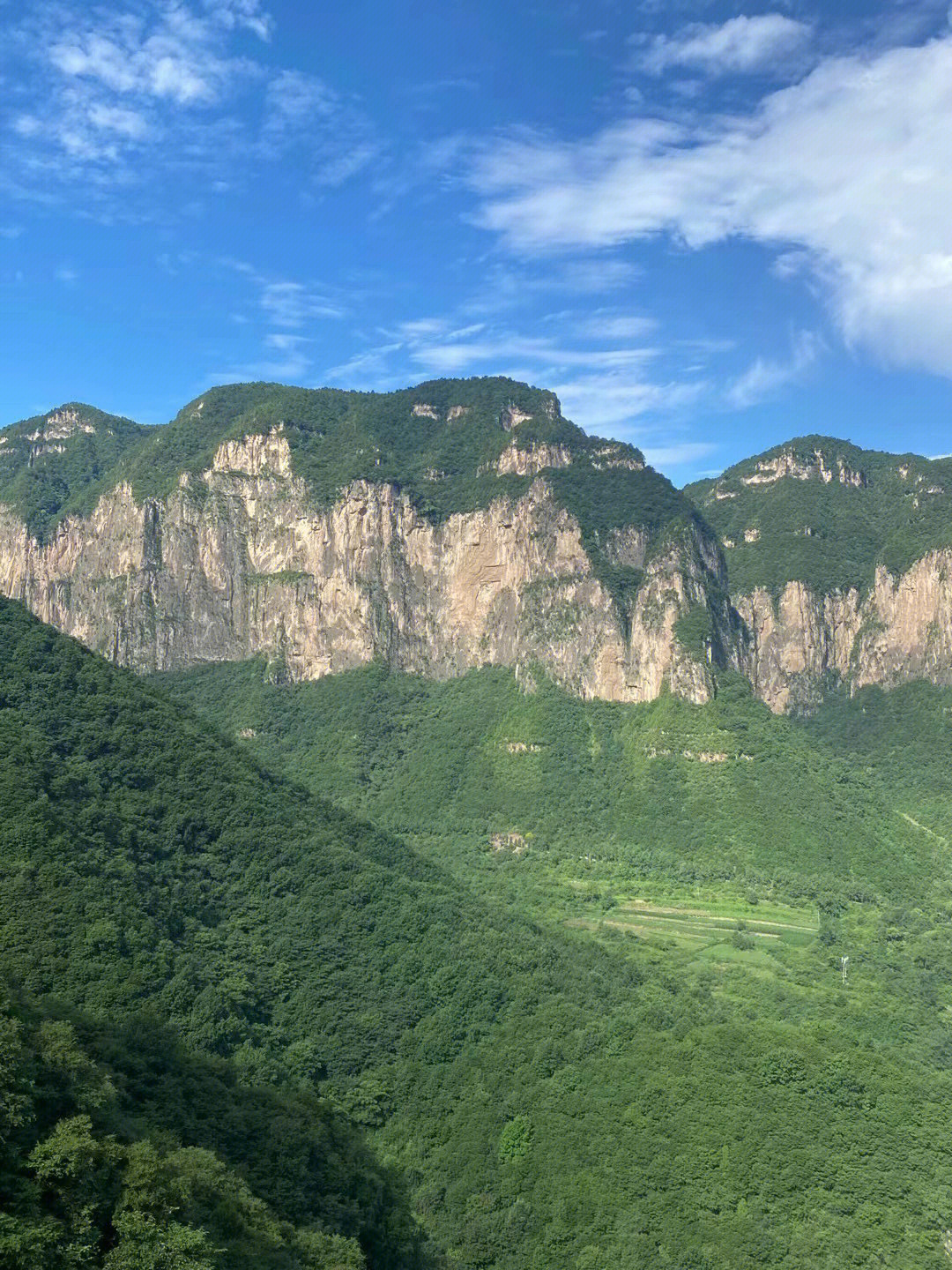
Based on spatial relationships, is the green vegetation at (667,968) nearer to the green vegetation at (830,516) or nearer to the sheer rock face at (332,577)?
the sheer rock face at (332,577)

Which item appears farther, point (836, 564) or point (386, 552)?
point (836, 564)

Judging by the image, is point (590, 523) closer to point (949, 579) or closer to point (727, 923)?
point (949, 579)

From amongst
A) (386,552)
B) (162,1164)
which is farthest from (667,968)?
(386,552)

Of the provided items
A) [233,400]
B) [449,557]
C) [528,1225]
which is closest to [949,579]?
[449,557]

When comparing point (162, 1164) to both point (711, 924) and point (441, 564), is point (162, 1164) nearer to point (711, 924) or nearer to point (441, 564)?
point (711, 924)

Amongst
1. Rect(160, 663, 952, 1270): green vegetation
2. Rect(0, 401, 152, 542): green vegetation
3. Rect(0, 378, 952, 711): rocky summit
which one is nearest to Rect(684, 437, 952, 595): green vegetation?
Rect(0, 378, 952, 711): rocky summit

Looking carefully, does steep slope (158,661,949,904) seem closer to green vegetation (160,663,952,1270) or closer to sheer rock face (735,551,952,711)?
green vegetation (160,663,952,1270)
